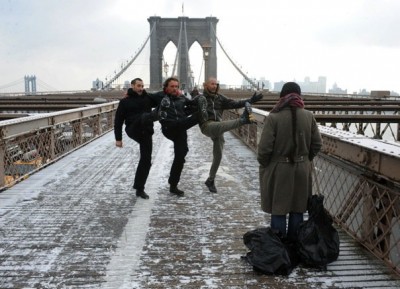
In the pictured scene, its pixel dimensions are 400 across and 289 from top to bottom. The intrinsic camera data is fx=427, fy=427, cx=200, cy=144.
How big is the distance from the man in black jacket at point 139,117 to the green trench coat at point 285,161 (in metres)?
2.18

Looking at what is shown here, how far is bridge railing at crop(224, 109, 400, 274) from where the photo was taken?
3.46m

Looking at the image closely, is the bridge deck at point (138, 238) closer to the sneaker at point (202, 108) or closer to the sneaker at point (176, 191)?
the sneaker at point (176, 191)

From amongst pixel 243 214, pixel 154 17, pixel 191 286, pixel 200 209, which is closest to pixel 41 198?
pixel 200 209

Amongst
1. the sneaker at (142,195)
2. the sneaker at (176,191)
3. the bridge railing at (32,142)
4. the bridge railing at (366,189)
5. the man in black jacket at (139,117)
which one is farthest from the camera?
the bridge railing at (32,142)

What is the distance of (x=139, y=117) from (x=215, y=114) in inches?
38.5

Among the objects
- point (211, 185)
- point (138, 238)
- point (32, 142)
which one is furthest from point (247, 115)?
point (32, 142)

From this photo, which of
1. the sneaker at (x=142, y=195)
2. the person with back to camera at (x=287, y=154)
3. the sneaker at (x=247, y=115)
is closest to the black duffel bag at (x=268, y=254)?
the person with back to camera at (x=287, y=154)

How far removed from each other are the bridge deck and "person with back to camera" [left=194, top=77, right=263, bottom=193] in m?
0.65

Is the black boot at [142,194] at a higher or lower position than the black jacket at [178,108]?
lower

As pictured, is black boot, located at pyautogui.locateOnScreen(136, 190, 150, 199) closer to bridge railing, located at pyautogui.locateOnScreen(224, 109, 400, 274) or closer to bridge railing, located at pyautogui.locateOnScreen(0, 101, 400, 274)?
bridge railing, located at pyautogui.locateOnScreen(0, 101, 400, 274)

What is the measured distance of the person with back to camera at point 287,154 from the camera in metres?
3.50

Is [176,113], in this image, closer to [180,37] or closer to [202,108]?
[202,108]

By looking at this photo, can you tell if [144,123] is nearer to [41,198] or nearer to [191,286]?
[41,198]

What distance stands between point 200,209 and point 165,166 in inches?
108
